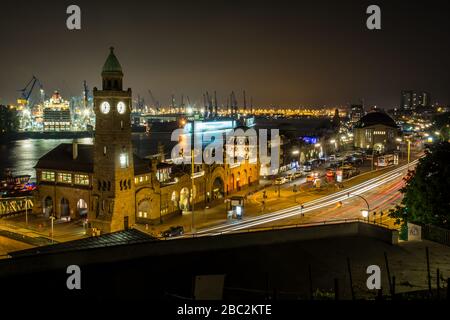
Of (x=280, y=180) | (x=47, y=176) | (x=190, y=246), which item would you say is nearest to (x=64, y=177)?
(x=47, y=176)

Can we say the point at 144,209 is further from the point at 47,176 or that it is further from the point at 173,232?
the point at 47,176

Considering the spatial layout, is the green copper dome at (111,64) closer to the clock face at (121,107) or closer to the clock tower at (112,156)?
the clock tower at (112,156)

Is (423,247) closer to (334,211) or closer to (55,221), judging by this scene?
(334,211)

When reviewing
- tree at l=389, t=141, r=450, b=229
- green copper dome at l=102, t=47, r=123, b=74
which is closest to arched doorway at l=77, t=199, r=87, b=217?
green copper dome at l=102, t=47, r=123, b=74

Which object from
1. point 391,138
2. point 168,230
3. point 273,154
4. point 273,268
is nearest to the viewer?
point 273,268

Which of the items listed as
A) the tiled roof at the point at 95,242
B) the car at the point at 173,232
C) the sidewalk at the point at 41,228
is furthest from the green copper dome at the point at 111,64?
the tiled roof at the point at 95,242

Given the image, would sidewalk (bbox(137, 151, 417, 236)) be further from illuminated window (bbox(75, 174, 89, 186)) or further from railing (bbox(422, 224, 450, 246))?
railing (bbox(422, 224, 450, 246))
